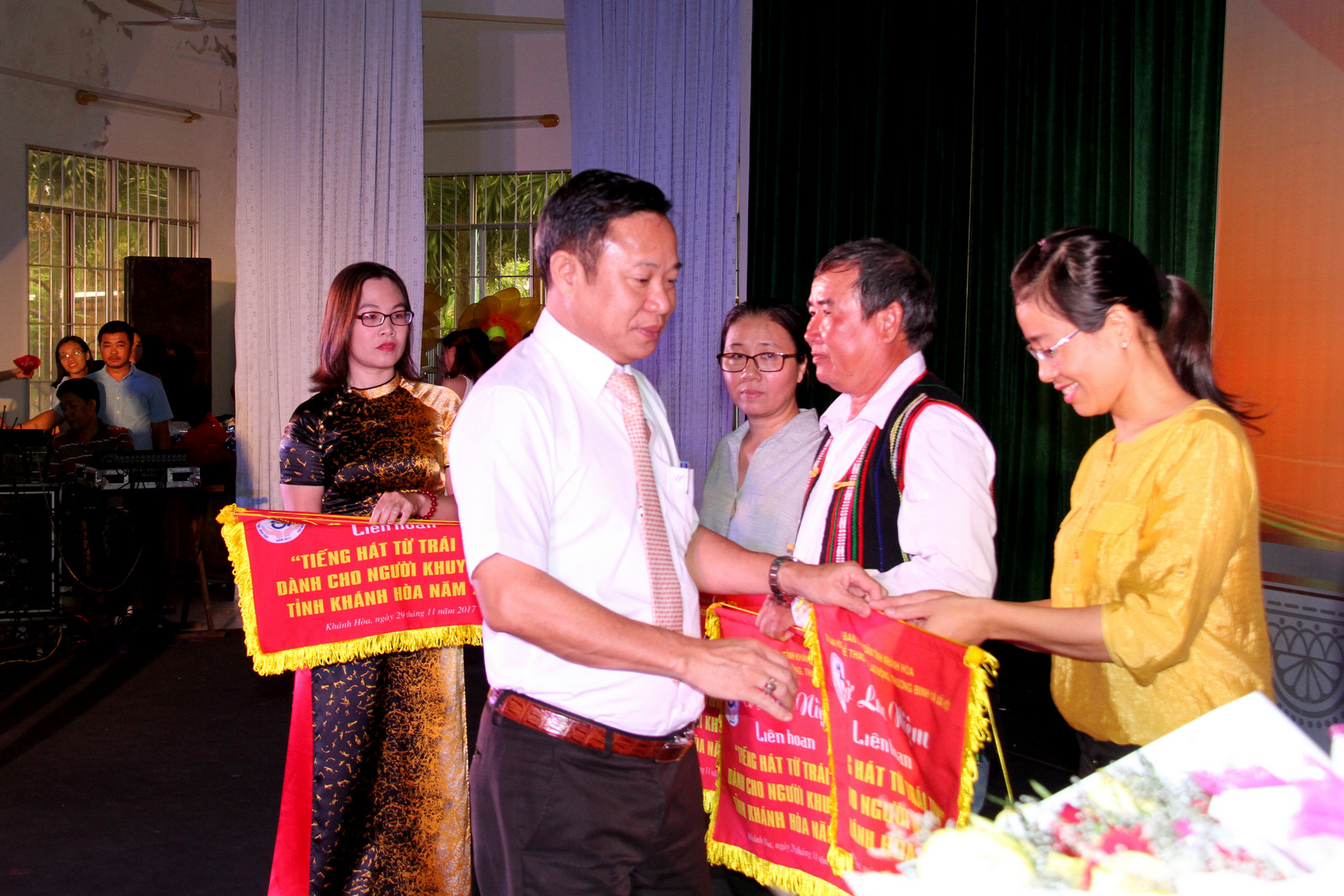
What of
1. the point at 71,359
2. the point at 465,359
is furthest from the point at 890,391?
the point at 71,359

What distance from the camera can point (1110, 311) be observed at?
1690 millimetres

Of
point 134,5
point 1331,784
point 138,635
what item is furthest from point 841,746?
point 134,5

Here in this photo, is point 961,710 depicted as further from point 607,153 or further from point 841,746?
point 607,153

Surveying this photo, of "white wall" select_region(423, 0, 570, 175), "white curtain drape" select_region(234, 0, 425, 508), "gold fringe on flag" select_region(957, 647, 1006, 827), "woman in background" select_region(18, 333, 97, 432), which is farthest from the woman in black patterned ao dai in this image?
"white wall" select_region(423, 0, 570, 175)

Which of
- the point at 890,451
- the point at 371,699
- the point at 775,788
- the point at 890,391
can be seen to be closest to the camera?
the point at 890,451

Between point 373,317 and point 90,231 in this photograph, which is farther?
point 90,231

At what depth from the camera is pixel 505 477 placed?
150 cm

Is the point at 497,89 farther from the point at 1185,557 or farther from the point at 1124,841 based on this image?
the point at 1124,841

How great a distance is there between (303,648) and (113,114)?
33.3 ft

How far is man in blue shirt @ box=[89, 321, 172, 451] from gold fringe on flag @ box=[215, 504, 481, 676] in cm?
576

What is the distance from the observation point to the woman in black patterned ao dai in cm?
275

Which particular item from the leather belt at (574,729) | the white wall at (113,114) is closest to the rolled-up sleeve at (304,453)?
the leather belt at (574,729)

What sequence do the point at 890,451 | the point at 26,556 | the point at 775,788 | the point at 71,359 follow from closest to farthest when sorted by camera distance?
the point at 890,451, the point at 775,788, the point at 26,556, the point at 71,359

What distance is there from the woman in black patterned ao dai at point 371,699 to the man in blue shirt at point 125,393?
5513 millimetres
